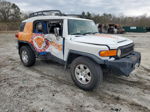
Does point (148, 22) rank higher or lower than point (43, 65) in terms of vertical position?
higher

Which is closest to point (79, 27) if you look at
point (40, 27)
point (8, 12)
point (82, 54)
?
point (82, 54)

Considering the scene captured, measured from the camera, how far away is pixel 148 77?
4176 mm

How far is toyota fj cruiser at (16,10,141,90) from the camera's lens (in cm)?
291

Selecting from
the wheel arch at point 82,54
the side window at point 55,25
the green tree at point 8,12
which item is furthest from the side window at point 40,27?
the green tree at point 8,12

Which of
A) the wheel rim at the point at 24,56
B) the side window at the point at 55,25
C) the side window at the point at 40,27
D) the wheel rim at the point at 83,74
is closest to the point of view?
the wheel rim at the point at 83,74

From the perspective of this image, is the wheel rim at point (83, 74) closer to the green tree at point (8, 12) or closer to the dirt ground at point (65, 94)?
the dirt ground at point (65, 94)

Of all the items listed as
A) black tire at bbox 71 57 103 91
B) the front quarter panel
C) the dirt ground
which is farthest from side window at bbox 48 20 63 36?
the dirt ground

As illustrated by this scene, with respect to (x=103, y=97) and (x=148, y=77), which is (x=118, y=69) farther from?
(x=148, y=77)

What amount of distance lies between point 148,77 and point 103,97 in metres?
2.17

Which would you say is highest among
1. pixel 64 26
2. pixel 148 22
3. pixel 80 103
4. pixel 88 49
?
pixel 148 22

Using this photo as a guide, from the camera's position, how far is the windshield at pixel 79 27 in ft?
12.1

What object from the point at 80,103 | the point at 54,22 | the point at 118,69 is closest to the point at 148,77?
the point at 118,69

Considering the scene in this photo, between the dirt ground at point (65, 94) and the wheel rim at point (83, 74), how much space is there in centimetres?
29

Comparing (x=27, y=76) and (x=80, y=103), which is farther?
(x=27, y=76)
